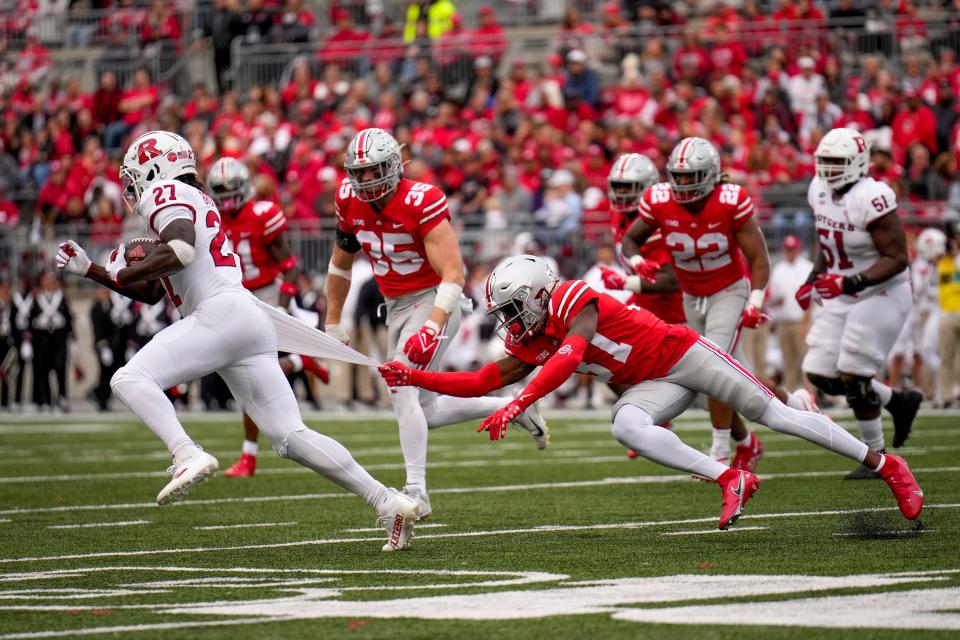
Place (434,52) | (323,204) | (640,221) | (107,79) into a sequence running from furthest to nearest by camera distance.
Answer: (107,79) < (434,52) < (323,204) < (640,221)

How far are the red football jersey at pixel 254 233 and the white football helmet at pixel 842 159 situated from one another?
3.68m

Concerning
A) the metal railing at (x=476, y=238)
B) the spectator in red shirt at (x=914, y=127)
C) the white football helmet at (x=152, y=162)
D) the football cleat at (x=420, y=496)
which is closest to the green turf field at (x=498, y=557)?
the football cleat at (x=420, y=496)

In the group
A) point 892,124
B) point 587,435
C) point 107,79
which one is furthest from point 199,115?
point 587,435

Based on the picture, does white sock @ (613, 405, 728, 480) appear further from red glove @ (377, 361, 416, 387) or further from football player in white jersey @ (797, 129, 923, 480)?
football player in white jersey @ (797, 129, 923, 480)

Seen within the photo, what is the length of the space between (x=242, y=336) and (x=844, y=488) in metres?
3.76

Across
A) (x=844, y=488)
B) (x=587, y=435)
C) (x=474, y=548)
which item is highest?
(x=474, y=548)

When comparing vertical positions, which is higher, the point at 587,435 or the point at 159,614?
the point at 159,614

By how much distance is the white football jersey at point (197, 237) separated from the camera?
7.10 meters

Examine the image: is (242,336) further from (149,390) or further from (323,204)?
(323,204)

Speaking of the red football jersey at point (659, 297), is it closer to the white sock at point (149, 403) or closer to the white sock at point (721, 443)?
the white sock at point (721, 443)

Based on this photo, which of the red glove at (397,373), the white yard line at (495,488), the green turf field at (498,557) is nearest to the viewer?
the green turf field at (498,557)

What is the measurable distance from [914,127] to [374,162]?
11.4 meters

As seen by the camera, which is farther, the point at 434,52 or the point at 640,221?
the point at 434,52

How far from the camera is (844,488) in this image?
910cm
